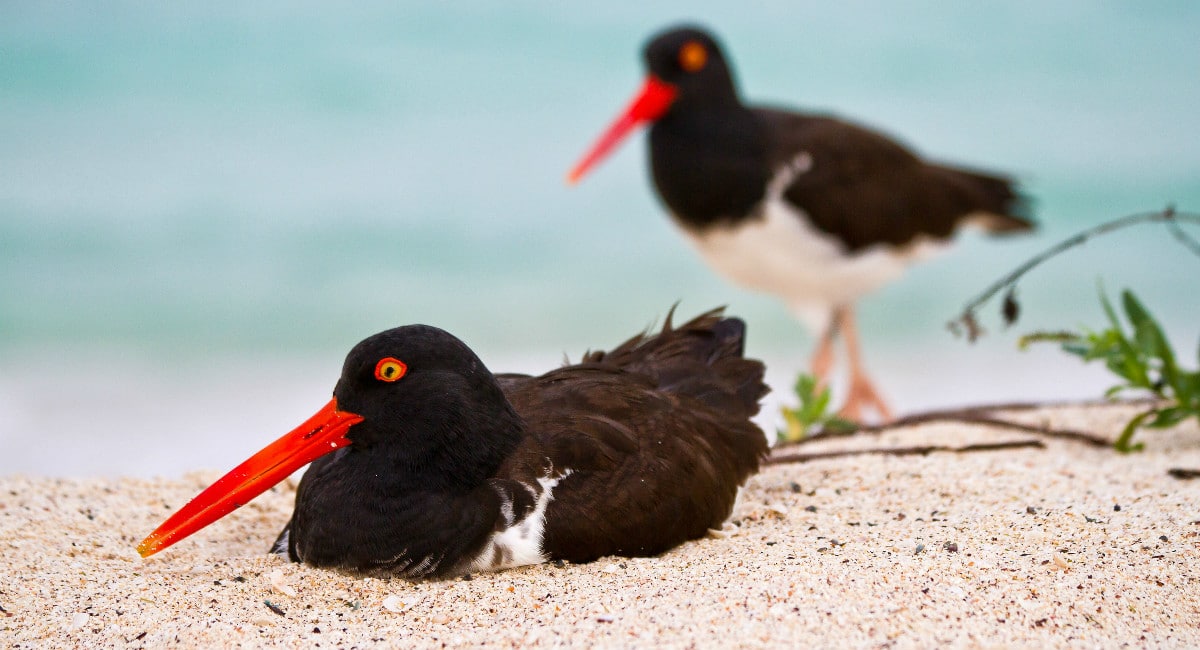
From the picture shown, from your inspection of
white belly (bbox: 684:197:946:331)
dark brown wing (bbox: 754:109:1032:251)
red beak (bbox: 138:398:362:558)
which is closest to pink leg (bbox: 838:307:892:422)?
white belly (bbox: 684:197:946:331)

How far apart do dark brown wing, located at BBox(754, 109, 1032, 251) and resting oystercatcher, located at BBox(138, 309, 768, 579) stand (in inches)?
159

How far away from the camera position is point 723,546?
3.68 meters

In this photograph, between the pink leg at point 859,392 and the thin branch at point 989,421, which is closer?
the thin branch at point 989,421

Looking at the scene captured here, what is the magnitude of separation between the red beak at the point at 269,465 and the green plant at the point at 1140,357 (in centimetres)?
289

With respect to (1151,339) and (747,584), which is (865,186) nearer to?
(1151,339)

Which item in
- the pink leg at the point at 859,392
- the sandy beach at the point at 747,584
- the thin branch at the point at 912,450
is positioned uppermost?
the pink leg at the point at 859,392

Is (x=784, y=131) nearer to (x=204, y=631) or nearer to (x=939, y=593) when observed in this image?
(x=939, y=593)

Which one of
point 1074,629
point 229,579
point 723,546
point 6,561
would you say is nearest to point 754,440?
point 723,546

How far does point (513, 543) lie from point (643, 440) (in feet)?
1.88

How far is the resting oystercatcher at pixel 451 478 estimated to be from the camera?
339 centimetres

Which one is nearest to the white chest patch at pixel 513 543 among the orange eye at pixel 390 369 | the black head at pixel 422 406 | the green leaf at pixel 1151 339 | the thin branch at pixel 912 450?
the black head at pixel 422 406

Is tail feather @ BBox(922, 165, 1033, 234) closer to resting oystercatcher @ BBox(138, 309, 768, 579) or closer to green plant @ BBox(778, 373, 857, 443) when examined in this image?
green plant @ BBox(778, 373, 857, 443)

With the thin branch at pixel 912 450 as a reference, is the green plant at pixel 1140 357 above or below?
above

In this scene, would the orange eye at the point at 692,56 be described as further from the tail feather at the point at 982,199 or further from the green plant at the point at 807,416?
the green plant at the point at 807,416
